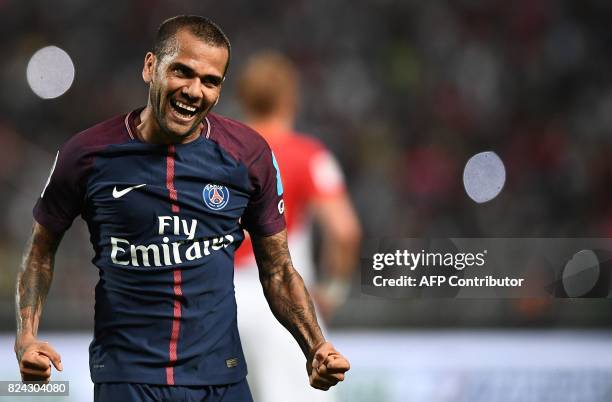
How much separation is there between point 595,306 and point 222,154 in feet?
17.1

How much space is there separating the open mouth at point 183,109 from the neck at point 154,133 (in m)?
0.06

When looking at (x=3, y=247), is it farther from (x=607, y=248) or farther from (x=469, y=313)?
(x=607, y=248)

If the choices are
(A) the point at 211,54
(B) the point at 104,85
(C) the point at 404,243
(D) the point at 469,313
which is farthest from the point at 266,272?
(B) the point at 104,85

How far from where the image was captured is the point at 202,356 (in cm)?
303

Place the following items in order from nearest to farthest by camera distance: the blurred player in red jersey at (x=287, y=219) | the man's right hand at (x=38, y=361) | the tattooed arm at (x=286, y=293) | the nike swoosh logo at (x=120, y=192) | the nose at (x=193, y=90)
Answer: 1. the man's right hand at (x=38, y=361)
2. the nose at (x=193, y=90)
3. the nike swoosh logo at (x=120, y=192)
4. the tattooed arm at (x=286, y=293)
5. the blurred player in red jersey at (x=287, y=219)

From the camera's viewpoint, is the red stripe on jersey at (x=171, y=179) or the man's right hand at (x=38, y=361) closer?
the man's right hand at (x=38, y=361)

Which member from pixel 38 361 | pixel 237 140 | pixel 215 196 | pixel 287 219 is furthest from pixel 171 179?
pixel 287 219

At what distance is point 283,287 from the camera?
3.22 meters

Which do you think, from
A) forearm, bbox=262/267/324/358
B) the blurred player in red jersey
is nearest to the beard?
forearm, bbox=262/267/324/358

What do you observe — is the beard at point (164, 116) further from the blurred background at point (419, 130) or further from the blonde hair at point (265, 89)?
the blurred background at point (419, 130)

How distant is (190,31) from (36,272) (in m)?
0.79

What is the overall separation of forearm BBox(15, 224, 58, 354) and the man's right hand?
232 mm

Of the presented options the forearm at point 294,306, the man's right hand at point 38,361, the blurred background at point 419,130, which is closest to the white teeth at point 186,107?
the forearm at point 294,306

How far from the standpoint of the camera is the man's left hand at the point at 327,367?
9.41 ft
